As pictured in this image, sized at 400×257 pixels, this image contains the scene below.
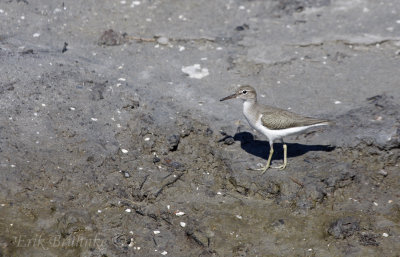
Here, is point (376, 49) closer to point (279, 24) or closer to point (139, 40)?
point (279, 24)

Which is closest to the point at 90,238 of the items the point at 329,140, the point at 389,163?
the point at 329,140

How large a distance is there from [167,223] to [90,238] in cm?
93

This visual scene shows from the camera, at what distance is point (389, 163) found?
7742 millimetres

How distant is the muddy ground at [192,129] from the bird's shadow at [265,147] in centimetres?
4

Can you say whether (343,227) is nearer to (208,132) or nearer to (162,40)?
(208,132)

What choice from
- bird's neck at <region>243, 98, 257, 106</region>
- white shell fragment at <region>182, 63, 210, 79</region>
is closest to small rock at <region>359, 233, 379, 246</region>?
bird's neck at <region>243, 98, 257, 106</region>

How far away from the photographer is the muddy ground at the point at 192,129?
653cm

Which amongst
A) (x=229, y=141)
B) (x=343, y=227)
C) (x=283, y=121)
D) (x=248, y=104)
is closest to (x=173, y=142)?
(x=229, y=141)

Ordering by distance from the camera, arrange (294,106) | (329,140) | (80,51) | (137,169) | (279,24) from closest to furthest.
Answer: (137,169) → (329,140) → (294,106) → (80,51) → (279,24)

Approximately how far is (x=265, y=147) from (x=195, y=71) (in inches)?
83.9

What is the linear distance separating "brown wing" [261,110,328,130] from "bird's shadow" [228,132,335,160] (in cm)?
54

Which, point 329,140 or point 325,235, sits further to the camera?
point 329,140

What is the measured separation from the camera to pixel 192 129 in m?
8.20

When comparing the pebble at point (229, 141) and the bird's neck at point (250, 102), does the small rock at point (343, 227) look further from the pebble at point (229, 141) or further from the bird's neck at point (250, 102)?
the bird's neck at point (250, 102)
